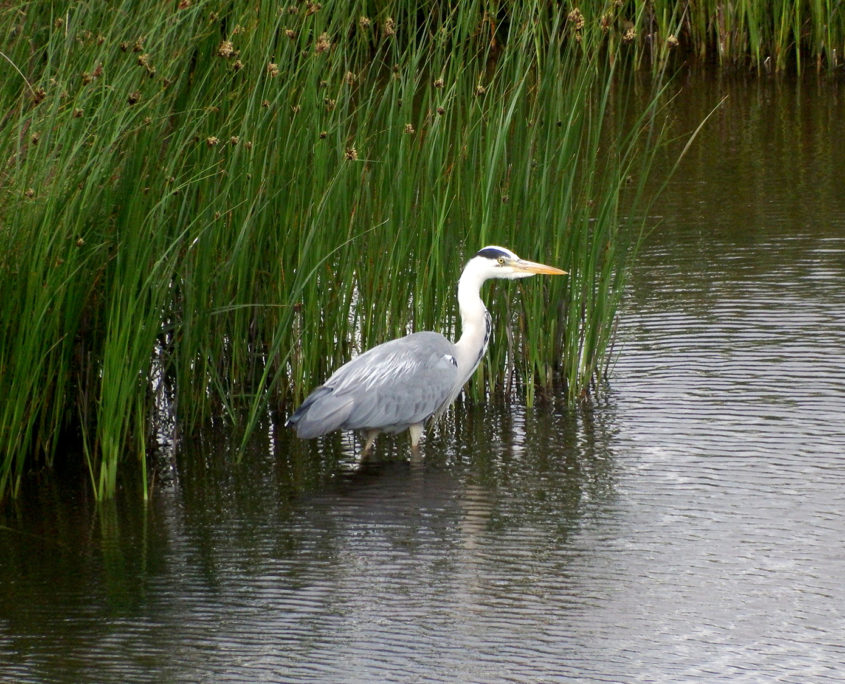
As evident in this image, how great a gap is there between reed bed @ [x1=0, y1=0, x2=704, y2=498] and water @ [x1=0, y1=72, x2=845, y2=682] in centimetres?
32

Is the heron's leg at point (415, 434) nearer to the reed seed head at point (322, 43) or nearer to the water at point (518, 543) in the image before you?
the water at point (518, 543)

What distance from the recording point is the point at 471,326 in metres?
5.69

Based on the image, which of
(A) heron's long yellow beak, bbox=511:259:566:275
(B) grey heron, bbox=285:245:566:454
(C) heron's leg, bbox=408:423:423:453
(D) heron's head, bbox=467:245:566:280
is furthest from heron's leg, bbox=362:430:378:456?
(A) heron's long yellow beak, bbox=511:259:566:275

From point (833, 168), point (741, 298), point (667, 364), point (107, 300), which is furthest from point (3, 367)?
point (833, 168)

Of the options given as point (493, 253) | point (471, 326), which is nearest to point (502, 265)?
point (493, 253)

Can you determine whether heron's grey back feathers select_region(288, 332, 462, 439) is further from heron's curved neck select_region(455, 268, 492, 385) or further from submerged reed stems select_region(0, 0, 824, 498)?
submerged reed stems select_region(0, 0, 824, 498)

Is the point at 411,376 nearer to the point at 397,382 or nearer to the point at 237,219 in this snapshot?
the point at 397,382

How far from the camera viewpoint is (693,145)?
10.5 meters

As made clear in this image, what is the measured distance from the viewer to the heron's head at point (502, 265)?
5559mm

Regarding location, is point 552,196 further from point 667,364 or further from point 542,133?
point 667,364

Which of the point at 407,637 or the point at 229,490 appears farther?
the point at 229,490

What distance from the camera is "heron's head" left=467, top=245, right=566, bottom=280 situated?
556 cm

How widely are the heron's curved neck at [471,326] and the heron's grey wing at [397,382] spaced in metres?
0.06

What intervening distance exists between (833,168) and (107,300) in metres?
6.03
